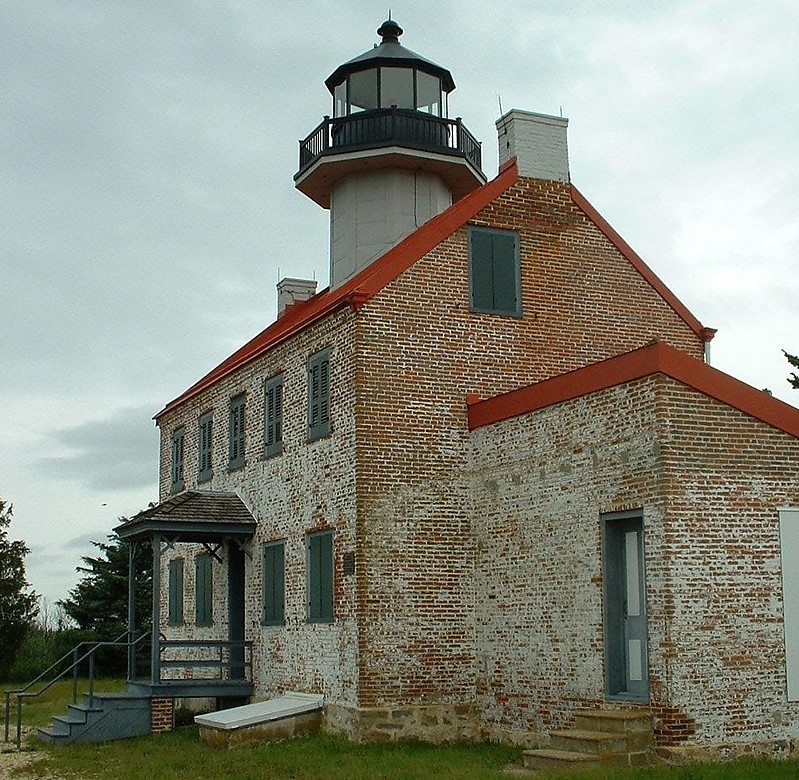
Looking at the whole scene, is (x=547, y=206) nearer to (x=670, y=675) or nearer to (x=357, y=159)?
(x=357, y=159)

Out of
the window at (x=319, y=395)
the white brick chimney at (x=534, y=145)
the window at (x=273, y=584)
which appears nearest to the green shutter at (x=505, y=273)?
the white brick chimney at (x=534, y=145)

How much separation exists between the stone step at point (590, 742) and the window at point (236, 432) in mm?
9486

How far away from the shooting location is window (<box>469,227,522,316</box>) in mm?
18141

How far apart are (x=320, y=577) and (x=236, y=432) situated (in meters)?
4.95

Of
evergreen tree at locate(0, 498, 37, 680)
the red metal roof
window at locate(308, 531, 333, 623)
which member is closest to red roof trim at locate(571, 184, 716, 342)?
the red metal roof

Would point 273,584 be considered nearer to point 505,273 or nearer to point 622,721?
point 505,273

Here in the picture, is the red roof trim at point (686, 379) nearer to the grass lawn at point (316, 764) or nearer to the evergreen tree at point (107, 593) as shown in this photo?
the grass lawn at point (316, 764)

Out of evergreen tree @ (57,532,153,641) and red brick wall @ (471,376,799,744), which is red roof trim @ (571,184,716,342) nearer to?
red brick wall @ (471,376,799,744)

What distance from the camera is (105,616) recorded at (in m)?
37.9

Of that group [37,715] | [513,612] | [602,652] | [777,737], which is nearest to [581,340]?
[513,612]

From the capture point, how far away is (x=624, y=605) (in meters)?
14.2

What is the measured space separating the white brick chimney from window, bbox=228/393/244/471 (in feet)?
20.8

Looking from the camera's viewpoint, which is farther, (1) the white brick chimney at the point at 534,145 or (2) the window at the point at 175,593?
(2) the window at the point at 175,593

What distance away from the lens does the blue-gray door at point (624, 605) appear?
13906 mm
